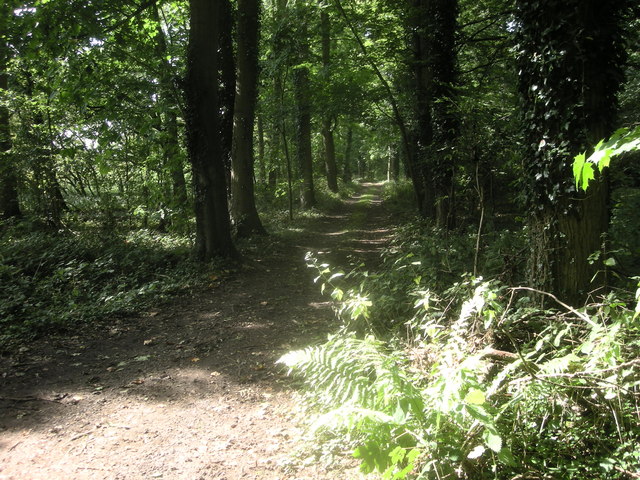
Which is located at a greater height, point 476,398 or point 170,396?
point 476,398

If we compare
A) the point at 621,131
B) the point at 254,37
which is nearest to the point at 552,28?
the point at 621,131

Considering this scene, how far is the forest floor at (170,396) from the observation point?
3.44 metres

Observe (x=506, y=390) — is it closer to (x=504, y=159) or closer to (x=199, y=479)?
(x=199, y=479)

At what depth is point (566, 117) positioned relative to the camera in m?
3.71

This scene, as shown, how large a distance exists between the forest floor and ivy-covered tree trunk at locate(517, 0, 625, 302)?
9.10ft

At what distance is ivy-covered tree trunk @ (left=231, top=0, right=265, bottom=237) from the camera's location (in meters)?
12.9

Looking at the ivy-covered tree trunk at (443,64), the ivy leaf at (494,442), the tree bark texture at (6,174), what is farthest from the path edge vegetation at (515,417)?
the tree bark texture at (6,174)

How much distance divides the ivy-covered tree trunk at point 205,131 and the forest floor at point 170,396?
194 centimetres

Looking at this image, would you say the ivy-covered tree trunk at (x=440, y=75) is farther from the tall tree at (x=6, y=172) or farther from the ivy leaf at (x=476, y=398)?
the tall tree at (x=6, y=172)

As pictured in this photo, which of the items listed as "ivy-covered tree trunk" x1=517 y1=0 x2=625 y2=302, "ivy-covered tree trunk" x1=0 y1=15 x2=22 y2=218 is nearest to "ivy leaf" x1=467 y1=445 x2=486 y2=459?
"ivy-covered tree trunk" x1=517 y1=0 x2=625 y2=302

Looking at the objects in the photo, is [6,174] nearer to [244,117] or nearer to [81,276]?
[81,276]

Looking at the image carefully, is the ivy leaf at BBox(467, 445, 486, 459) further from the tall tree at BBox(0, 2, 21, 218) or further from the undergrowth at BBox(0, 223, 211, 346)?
the tall tree at BBox(0, 2, 21, 218)

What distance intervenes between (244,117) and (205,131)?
373 cm

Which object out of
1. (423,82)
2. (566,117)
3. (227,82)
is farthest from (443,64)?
(227,82)
